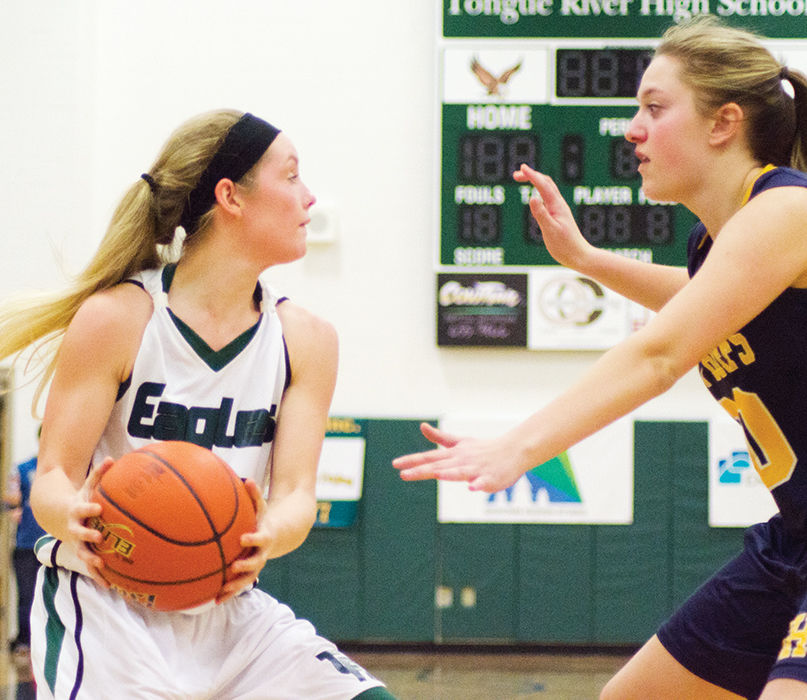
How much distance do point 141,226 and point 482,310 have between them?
137 inches

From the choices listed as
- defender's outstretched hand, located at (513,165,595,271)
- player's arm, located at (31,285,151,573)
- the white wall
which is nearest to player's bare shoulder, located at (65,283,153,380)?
player's arm, located at (31,285,151,573)

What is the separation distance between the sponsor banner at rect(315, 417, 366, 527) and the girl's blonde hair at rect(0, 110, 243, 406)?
333cm

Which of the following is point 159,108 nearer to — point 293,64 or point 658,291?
point 293,64

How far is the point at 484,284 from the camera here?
5.57 m

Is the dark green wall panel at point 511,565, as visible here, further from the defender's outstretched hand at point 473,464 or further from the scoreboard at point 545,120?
the defender's outstretched hand at point 473,464

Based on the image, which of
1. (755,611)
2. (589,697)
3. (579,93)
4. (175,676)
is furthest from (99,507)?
(579,93)

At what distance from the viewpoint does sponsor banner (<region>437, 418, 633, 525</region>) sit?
556 centimetres

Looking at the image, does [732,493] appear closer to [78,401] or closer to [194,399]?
[194,399]

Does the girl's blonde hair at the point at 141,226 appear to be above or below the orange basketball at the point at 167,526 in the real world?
above

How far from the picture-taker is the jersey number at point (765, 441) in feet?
6.42

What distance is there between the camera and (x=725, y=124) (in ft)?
6.68

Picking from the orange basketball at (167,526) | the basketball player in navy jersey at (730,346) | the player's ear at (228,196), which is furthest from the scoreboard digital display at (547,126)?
the orange basketball at (167,526)

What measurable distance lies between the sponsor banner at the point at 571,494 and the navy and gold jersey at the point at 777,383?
3.56m

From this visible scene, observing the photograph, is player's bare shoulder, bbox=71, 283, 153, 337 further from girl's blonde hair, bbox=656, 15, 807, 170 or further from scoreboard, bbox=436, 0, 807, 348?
scoreboard, bbox=436, 0, 807, 348
